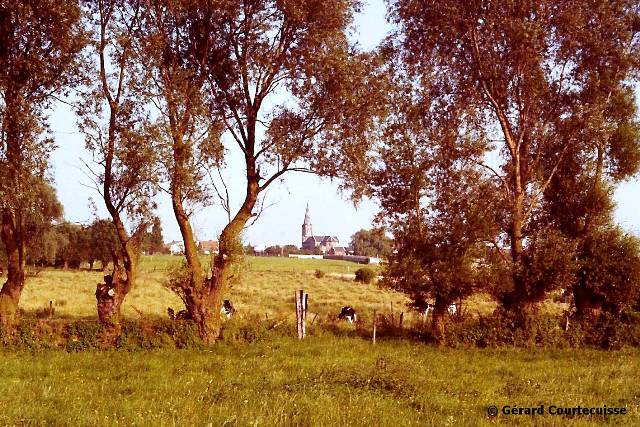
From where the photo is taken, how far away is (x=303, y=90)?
72.0 ft

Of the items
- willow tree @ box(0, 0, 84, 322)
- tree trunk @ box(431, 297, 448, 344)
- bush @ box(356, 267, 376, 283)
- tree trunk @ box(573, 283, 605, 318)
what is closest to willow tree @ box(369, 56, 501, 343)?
tree trunk @ box(431, 297, 448, 344)

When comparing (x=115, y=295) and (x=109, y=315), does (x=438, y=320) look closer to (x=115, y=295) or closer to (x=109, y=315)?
(x=115, y=295)

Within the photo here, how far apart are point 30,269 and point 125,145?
2124 inches

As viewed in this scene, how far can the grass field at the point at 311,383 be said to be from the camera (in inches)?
409

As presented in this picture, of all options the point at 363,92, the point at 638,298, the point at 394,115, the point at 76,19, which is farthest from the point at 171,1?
the point at 638,298

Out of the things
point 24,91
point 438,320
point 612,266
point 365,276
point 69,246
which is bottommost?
A: point 365,276

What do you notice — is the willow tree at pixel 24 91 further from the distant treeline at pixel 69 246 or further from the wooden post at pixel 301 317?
the distant treeline at pixel 69 246

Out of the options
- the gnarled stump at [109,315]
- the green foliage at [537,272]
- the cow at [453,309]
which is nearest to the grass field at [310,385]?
the gnarled stump at [109,315]

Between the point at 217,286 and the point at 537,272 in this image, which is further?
the point at 537,272

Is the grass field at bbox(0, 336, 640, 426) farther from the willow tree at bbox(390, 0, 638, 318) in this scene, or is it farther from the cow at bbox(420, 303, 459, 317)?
the willow tree at bbox(390, 0, 638, 318)

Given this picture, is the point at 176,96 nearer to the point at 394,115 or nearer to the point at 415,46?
the point at 394,115

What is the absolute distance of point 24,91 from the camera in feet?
62.4

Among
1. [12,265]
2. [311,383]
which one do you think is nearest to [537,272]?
[311,383]

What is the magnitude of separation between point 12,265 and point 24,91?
6.04 metres
